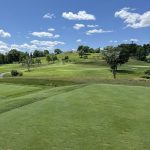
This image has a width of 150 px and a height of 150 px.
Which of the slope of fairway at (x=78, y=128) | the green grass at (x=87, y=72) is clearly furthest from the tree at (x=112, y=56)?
the slope of fairway at (x=78, y=128)

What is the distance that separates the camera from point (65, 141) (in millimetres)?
10508

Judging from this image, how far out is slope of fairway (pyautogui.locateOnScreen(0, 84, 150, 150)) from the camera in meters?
10.2

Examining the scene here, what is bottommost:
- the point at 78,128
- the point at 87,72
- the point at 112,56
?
the point at 87,72

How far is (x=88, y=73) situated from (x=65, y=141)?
300 ft

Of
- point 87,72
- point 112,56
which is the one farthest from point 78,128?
point 87,72

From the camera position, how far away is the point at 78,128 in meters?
12.3

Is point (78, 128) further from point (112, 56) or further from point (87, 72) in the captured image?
point (87, 72)

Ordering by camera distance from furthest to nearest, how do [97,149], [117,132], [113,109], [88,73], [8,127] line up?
[88,73] < [113,109] < [8,127] < [117,132] < [97,149]

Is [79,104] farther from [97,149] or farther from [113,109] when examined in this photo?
[97,149]

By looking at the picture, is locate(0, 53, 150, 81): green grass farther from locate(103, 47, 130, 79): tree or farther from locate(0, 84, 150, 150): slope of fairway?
A: locate(0, 84, 150, 150): slope of fairway

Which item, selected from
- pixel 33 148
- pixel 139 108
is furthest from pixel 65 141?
pixel 139 108

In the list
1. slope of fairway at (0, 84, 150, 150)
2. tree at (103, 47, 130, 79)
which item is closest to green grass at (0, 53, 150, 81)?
tree at (103, 47, 130, 79)

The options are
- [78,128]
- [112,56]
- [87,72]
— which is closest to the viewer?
[78,128]

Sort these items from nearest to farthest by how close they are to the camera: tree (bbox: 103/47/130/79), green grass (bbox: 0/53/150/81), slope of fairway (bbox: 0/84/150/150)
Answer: slope of fairway (bbox: 0/84/150/150) < green grass (bbox: 0/53/150/81) < tree (bbox: 103/47/130/79)
